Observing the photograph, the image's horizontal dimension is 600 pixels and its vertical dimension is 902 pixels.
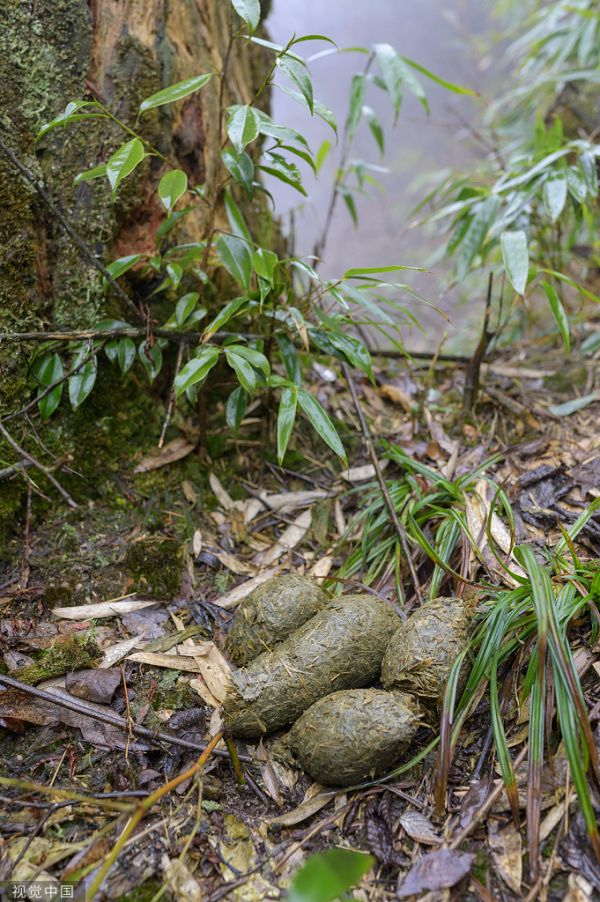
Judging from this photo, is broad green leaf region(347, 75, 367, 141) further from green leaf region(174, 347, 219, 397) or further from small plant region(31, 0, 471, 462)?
green leaf region(174, 347, 219, 397)

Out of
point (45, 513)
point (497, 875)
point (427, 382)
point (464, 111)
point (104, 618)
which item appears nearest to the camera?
point (497, 875)

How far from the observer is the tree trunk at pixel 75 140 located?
5.71ft

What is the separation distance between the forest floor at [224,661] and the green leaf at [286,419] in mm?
487

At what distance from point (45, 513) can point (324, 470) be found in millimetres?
1042

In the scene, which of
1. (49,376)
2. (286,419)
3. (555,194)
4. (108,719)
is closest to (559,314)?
(555,194)

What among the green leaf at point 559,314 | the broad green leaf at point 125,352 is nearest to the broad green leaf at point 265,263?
the broad green leaf at point 125,352

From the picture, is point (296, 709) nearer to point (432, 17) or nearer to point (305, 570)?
point (305, 570)

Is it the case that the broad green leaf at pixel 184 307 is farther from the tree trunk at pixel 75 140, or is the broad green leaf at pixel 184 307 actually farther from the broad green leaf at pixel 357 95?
the broad green leaf at pixel 357 95

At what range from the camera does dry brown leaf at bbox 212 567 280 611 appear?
179 centimetres

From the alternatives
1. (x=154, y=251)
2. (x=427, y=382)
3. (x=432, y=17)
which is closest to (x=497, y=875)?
(x=427, y=382)

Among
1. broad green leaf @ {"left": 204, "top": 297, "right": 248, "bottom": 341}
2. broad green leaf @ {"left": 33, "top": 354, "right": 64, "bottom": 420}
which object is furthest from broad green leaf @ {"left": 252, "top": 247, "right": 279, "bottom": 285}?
broad green leaf @ {"left": 33, "top": 354, "right": 64, "bottom": 420}

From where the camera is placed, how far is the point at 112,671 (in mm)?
1516

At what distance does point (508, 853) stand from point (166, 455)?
1.52 metres

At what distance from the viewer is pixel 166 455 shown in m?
2.05
